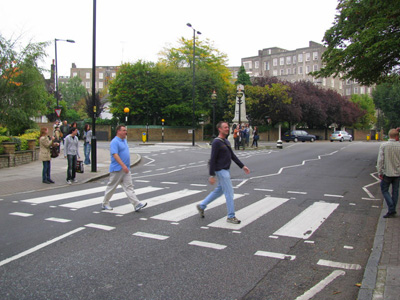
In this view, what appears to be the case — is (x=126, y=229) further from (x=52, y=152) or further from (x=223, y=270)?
(x=52, y=152)

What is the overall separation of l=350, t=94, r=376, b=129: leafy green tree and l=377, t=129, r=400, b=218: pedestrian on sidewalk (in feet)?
241

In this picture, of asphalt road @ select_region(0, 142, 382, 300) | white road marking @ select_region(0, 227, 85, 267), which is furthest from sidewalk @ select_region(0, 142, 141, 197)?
white road marking @ select_region(0, 227, 85, 267)

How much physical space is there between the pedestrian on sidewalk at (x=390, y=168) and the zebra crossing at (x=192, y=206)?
3.83ft

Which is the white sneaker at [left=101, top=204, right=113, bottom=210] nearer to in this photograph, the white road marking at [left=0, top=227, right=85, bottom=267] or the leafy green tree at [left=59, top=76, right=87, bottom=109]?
the white road marking at [left=0, top=227, right=85, bottom=267]

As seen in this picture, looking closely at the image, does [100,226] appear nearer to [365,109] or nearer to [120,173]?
[120,173]

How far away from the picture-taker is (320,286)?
4180mm

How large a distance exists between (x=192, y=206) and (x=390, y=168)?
411 cm

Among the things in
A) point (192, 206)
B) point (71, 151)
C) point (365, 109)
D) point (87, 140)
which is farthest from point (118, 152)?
point (365, 109)

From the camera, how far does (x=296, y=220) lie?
7.15m

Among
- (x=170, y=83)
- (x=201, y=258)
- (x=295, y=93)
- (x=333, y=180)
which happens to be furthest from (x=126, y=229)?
(x=295, y=93)

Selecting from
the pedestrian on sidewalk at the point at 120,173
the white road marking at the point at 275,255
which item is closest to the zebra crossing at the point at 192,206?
the pedestrian on sidewalk at the point at 120,173

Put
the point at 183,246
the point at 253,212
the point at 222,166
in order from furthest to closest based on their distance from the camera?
the point at 253,212 < the point at 222,166 < the point at 183,246

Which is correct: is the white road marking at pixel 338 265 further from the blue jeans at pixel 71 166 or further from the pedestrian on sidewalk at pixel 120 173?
the blue jeans at pixel 71 166

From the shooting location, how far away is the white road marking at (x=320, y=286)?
392 cm
